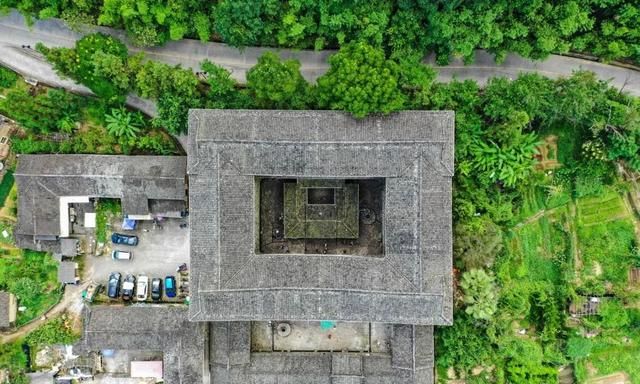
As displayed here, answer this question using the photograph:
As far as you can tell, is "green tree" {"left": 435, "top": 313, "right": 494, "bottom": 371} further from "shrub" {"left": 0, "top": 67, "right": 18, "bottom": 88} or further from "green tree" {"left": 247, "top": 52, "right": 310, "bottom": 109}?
"shrub" {"left": 0, "top": 67, "right": 18, "bottom": 88}

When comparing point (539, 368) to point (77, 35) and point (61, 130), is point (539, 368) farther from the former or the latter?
point (77, 35)

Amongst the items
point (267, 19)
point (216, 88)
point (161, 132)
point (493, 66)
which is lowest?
point (161, 132)

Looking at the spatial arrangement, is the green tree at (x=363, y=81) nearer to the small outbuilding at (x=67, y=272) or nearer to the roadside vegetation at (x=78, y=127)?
the roadside vegetation at (x=78, y=127)

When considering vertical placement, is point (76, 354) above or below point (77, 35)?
below

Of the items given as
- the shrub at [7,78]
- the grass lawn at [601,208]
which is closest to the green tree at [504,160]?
the grass lawn at [601,208]

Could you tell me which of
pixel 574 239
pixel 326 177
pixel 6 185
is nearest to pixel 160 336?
pixel 326 177

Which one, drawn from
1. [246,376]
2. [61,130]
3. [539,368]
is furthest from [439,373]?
[61,130]
